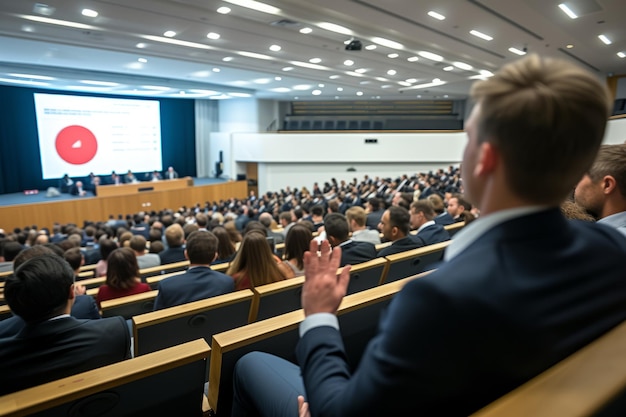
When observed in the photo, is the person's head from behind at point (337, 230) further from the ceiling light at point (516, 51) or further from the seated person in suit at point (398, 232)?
the ceiling light at point (516, 51)

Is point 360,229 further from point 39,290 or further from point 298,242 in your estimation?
point 39,290

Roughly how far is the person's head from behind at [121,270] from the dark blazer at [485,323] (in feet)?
8.59

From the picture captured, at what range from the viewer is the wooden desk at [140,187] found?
1364cm

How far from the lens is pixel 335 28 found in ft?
26.7

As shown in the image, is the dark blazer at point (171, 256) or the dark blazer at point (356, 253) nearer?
the dark blazer at point (356, 253)

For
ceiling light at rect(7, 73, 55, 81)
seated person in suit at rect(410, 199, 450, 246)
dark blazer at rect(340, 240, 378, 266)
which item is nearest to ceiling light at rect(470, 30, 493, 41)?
seated person in suit at rect(410, 199, 450, 246)

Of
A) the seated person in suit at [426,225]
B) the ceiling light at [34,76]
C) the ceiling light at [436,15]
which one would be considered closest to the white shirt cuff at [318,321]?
the seated person in suit at [426,225]

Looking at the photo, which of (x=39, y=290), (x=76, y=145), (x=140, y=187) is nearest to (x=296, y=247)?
(x=39, y=290)

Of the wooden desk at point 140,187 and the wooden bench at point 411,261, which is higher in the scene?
the wooden bench at point 411,261

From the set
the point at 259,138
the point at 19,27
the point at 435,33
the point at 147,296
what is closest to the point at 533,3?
the point at 435,33

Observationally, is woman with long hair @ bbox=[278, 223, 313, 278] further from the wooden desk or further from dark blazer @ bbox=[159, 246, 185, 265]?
the wooden desk

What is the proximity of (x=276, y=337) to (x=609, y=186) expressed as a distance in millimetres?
1718

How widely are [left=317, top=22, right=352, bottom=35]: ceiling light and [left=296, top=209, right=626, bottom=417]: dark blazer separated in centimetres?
802

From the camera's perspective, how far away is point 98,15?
7.05 m
